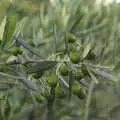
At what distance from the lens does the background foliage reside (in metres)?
0.91

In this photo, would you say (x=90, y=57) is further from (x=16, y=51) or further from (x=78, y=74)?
(x=16, y=51)

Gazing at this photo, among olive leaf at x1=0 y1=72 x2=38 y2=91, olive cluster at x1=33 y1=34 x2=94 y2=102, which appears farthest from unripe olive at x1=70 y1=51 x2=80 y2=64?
olive leaf at x1=0 y1=72 x2=38 y2=91

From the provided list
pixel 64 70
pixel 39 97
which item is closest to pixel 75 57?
pixel 64 70

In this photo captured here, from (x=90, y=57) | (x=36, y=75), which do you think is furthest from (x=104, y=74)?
(x=36, y=75)

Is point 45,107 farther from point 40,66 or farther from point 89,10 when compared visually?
point 89,10

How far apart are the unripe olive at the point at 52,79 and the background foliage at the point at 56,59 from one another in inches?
0.5

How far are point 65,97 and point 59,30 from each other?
18 centimetres

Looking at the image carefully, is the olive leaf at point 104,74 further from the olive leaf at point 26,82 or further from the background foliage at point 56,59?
the olive leaf at point 26,82

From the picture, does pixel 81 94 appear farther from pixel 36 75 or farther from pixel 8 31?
pixel 8 31

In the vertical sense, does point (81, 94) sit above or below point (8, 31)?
below

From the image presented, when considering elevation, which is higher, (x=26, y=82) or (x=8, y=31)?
(x=8, y=31)

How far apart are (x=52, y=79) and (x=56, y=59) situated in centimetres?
5

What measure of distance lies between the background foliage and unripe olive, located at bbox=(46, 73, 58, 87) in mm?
13

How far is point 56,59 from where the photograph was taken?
0.93m
